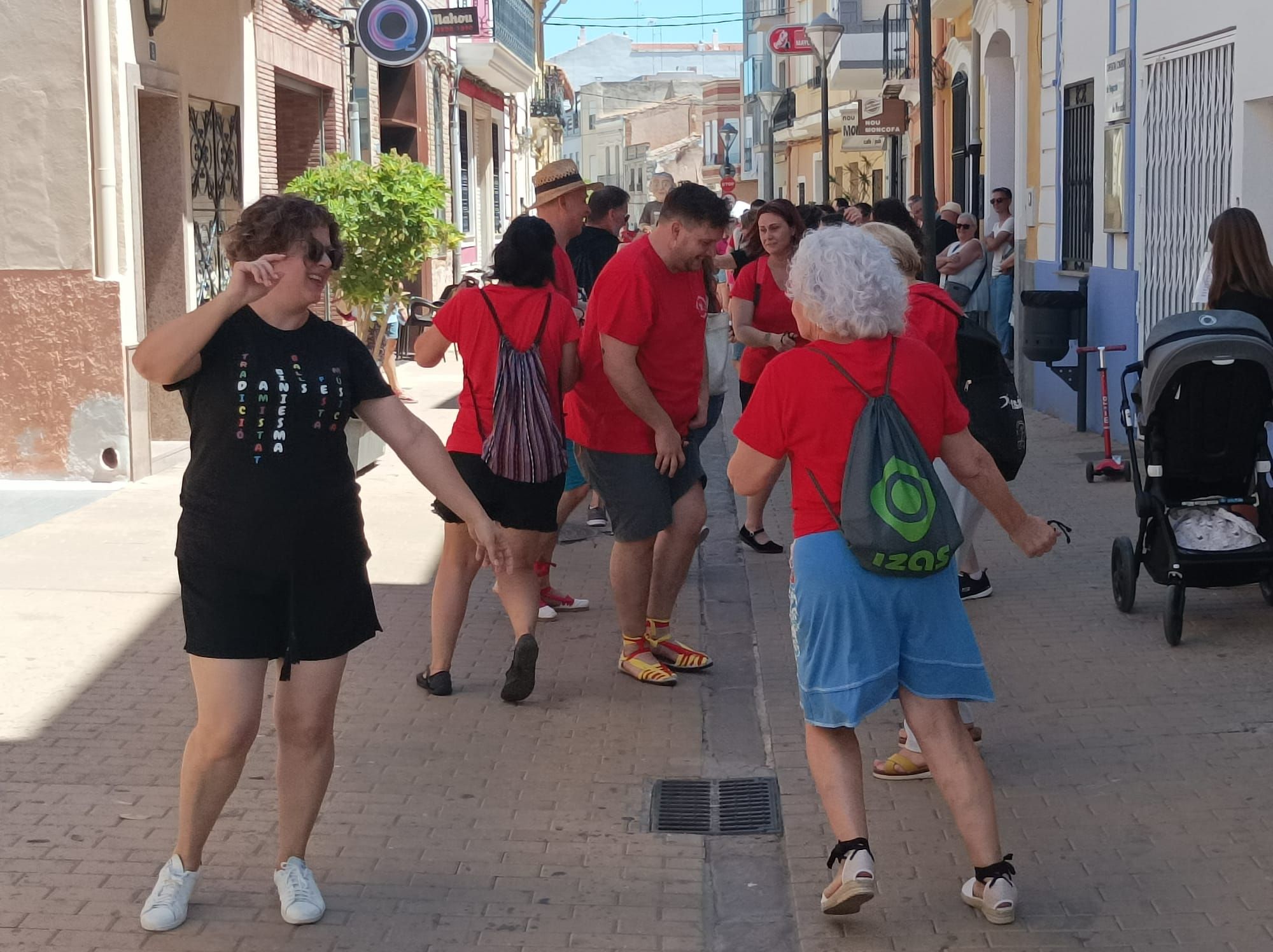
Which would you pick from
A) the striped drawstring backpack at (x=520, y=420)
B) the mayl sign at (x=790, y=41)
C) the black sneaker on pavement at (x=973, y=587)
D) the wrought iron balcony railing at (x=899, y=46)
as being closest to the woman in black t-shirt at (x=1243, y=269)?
the black sneaker on pavement at (x=973, y=587)

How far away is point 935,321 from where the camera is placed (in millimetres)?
5508

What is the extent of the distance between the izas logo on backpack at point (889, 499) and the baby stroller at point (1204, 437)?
2.93m

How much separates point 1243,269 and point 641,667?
3.14m

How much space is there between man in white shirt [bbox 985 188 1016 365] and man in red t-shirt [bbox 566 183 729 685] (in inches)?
401

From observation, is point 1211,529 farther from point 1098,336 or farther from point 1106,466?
point 1098,336

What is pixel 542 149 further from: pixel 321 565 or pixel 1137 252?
pixel 321 565

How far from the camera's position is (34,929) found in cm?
396

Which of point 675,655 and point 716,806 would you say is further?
point 675,655

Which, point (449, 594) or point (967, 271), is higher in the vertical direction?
point (967, 271)

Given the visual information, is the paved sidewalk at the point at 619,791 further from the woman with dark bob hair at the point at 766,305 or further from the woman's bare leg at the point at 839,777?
the woman with dark bob hair at the point at 766,305

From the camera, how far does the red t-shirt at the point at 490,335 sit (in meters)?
5.78

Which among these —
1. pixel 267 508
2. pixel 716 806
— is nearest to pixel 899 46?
pixel 716 806

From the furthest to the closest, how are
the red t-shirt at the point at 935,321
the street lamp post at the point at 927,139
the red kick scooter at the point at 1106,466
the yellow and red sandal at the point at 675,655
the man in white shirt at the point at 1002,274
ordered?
the man in white shirt at the point at 1002,274, the street lamp post at the point at 927,139, the red kick scooter at the point at 1106,466, the yellow and red sandal at the point at 675,655, the red t-shirt at the point at 935,321

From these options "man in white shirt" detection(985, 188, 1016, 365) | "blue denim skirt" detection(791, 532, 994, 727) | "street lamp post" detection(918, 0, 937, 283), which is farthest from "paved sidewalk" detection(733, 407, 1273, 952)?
"man in white shirt" detection(985, 188, 1016, 365)
